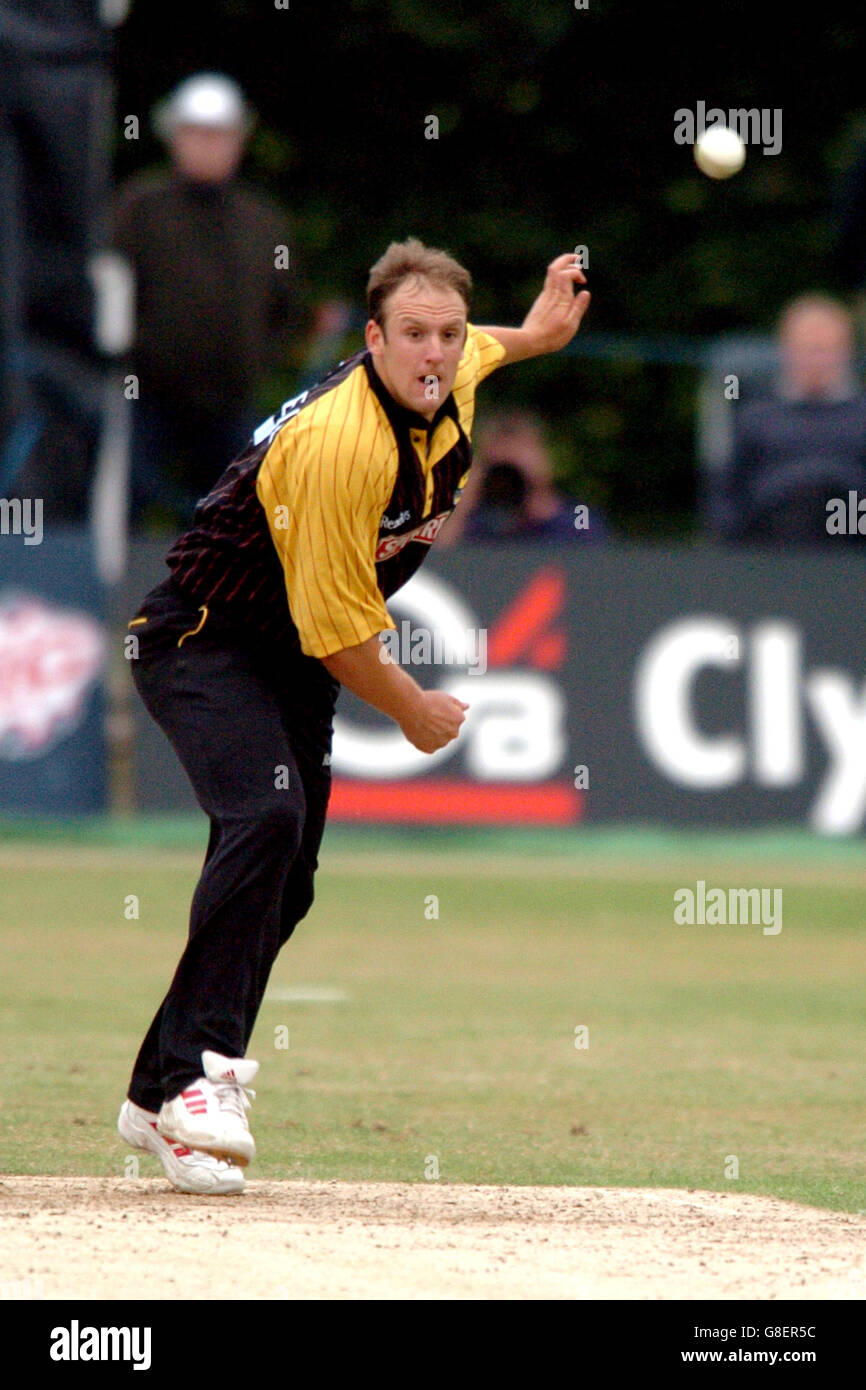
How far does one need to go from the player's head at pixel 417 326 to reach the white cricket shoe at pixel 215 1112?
68.0 inches

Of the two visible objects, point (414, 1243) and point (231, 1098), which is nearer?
point (414, 1243)

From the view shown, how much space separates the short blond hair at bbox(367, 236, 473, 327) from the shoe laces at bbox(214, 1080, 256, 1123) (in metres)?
1.96

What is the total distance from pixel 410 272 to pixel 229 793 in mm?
1396

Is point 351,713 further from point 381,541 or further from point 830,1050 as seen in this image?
point 381,541

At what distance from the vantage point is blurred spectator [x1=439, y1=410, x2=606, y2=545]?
649 inches

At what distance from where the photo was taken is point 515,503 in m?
16.6

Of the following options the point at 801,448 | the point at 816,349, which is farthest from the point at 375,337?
the point at 801,448

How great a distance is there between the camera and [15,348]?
16.8m

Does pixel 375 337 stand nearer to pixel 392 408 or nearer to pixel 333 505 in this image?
pixel 392 408

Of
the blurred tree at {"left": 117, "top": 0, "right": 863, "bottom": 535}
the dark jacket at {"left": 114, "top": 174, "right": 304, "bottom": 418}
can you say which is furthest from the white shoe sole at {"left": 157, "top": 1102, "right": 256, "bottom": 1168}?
the blurred tree at {"left": 117, "top": 0, "right": 863, "bottom": 535}

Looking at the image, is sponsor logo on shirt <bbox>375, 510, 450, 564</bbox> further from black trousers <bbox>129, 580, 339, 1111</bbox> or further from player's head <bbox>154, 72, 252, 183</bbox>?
player's head <bbox>154, 72, 252, 183</bbox>

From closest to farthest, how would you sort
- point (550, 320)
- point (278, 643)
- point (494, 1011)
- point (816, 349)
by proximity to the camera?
point (278, 643) < point (550, 320) < point (494, 1011) < point (816, 349)

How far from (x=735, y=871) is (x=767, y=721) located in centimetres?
116

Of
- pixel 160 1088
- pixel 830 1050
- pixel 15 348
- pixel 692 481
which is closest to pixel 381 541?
pixel 160 1088
